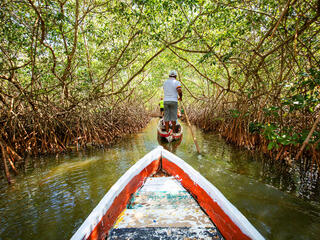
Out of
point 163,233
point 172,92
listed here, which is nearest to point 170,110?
point 172,92

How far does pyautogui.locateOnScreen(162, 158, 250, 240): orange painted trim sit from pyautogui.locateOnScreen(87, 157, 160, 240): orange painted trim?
17.2 inches

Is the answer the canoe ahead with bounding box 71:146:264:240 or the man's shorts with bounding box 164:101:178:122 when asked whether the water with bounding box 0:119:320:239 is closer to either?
the canoe ahead with bounding box 71:146:264:240

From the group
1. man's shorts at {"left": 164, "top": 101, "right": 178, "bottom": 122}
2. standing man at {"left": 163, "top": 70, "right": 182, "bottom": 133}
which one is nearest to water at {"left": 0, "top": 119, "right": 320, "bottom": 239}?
man's shorts at {"left": 164, "top": 101, "right": 178, "bottom": 122}

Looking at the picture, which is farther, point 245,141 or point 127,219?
point 245,141

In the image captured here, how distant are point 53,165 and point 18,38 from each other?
3.08m

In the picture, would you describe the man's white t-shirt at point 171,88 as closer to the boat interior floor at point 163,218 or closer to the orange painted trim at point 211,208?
the orange painted trim at point 211,208

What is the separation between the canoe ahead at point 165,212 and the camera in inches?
48.4

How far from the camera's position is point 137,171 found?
6.84 ft

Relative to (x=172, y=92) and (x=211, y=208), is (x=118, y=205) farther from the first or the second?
(x=172, y=92)

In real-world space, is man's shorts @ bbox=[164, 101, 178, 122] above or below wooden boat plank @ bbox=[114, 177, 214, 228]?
above

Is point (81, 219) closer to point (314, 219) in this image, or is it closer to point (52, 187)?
point (52, 187)

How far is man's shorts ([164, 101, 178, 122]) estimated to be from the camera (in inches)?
176

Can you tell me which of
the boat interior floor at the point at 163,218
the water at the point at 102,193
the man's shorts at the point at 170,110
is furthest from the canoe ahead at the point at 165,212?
the man's shorts at the point at 170,110

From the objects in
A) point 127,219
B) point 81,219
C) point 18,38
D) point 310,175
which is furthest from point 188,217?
point 18,38
